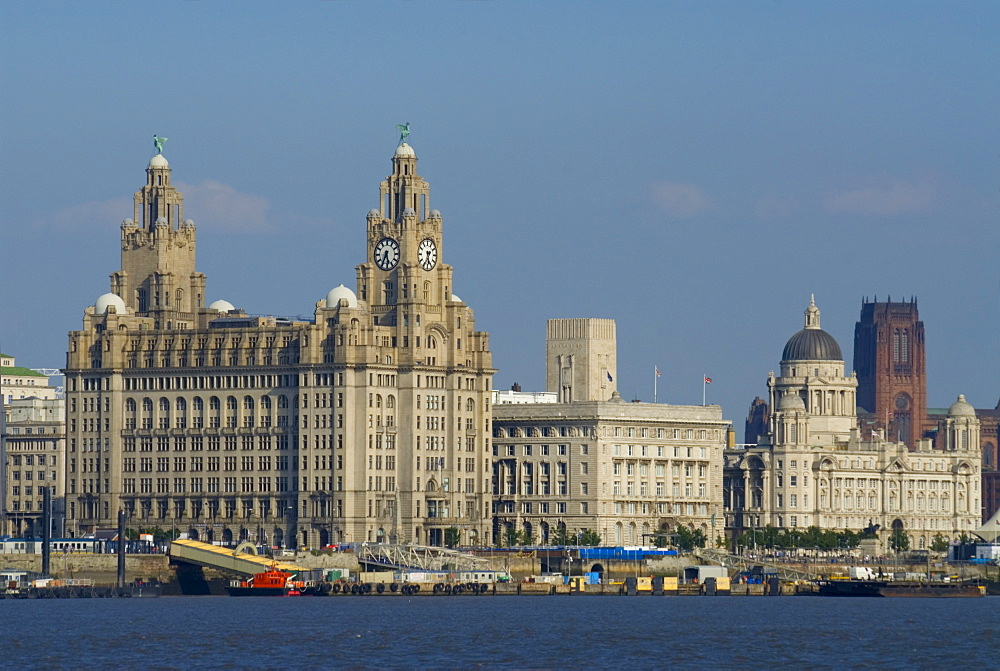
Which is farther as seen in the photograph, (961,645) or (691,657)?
(961,645)

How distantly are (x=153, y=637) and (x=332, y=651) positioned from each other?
20343 mm

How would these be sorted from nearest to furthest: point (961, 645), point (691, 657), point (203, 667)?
point (203, 667) → point (691, 657) → point (961, 645)

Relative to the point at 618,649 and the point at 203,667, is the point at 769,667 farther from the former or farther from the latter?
the point at 203,667

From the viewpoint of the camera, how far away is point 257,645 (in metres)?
189

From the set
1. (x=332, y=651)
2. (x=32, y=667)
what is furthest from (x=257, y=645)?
(x=32, y=667)

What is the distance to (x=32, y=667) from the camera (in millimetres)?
172375

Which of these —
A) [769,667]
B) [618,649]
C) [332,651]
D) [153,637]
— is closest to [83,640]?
[153,637]

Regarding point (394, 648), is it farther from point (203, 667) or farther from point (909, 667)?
point (909, 667)

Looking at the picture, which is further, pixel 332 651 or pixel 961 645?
pixel 961 645

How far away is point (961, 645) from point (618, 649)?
24.2m

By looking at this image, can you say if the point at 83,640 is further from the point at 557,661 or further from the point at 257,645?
the point at 557,661

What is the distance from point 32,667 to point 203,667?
10.5 meters

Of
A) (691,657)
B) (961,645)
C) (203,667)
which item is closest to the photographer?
(203,667)

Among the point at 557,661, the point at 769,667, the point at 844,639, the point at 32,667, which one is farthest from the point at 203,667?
the point at 844,639
